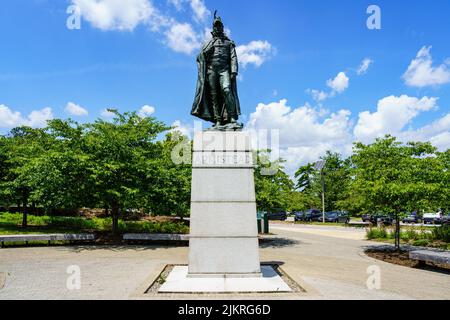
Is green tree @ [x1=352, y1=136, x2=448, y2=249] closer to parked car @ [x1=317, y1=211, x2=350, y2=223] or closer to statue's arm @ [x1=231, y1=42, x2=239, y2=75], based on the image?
statue's arm @ [x1=231, y1=42, x2=239, y2=75]

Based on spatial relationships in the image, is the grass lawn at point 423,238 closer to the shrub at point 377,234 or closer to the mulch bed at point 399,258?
the shrub at point 377,234

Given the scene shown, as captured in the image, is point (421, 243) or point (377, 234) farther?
point (377, 234)

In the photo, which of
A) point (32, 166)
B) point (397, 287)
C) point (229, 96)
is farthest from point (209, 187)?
point (32, 166)

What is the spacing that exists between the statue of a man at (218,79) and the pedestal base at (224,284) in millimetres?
3856

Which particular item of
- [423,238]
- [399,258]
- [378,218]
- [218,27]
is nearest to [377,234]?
[423,238]

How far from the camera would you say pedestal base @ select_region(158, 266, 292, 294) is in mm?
7004

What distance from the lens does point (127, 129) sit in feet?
52.2

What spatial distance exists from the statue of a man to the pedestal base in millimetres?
3856

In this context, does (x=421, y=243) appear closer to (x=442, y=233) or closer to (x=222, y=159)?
(x=442, y=233)

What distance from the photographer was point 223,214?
8.29 m

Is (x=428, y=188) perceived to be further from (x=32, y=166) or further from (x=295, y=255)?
(x=32, y=166)

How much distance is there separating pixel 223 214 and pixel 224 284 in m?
1.58

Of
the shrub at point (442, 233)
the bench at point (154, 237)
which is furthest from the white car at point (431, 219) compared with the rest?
the bench at point (154, 237)

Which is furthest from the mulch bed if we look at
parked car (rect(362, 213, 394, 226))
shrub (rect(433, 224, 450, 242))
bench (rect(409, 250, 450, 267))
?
parked car (rect(362, 213, 394, 226))
